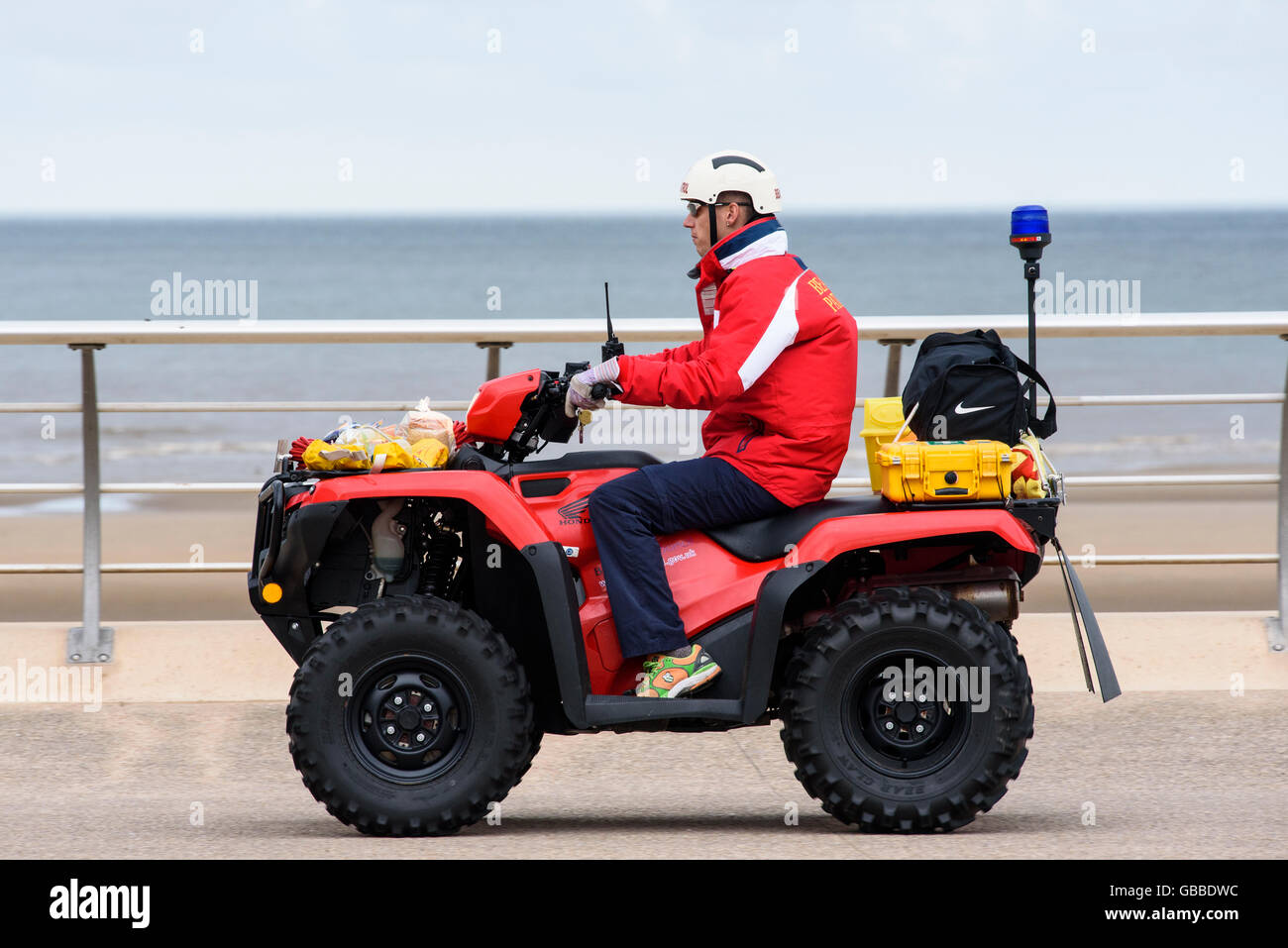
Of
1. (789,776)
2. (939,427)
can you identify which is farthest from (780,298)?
(789,776)

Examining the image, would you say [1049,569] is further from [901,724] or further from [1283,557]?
[901,724]

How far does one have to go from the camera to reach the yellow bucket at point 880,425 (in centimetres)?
453

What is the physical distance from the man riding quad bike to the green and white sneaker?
0.05ft

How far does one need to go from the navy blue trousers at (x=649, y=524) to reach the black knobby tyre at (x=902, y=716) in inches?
15.3

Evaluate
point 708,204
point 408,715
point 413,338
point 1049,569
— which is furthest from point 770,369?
point 1049,569

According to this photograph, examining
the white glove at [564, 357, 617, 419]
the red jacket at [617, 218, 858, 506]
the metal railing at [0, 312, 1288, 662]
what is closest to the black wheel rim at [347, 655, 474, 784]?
the white glove at [564, 357, 617, 419]

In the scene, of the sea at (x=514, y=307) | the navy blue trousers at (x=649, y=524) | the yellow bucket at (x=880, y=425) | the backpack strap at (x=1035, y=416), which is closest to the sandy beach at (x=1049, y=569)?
the sea at (x=514, y=307)

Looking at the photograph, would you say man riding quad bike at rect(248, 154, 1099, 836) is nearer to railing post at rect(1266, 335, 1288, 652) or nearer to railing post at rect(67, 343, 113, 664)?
railing post at rect(67, 343, 113, 664)

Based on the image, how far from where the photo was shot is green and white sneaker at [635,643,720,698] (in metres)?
4.39

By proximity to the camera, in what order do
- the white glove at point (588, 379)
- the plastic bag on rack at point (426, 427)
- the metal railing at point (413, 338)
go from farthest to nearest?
1. the metal railing at point (413, 338)
2. the plastic bag on rack at point (426, 427)
3. the white glove at point (588, 379)

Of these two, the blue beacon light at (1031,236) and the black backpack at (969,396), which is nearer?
the black backpack at (969,396)

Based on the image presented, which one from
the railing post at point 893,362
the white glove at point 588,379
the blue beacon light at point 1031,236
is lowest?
the white glove at point 588,379

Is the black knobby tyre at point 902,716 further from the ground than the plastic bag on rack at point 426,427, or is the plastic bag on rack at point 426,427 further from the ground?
the plastic bag on rack at point 426,427

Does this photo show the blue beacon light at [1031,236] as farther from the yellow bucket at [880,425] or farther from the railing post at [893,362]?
the railing post at [893,362]
